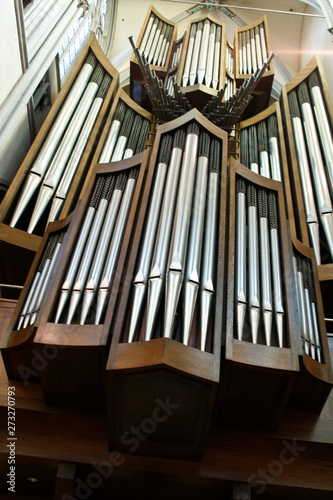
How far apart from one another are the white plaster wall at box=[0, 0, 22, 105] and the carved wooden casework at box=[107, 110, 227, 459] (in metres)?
3.16

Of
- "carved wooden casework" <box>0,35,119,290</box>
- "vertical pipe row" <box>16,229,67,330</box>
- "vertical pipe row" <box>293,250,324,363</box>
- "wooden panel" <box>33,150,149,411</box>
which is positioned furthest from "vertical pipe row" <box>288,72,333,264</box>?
"carved wooden casework" <box>0,35,119,290</box>

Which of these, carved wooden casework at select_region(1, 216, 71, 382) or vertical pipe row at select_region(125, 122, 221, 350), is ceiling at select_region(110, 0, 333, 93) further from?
carved wooden casework at select_region(1, 216, 71, 382)

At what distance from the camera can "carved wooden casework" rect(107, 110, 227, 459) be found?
2.99 meters

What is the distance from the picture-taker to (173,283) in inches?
138

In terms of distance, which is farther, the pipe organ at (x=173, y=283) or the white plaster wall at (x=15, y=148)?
the white plaster wall at (x=15, y=148)

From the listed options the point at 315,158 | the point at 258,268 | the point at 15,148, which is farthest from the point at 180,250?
the point at 315,158

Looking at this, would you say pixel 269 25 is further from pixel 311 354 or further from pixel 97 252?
pixel 311 354

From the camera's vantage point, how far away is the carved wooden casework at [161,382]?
2990 millimetres

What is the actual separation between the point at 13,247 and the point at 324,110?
190 inches

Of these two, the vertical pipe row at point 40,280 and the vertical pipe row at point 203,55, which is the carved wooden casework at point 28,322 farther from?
the vertical pipe row at point 203,55

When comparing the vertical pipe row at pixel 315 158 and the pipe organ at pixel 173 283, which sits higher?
the vertical pipe row at pixel 315 158

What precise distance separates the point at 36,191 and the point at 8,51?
5.46ft

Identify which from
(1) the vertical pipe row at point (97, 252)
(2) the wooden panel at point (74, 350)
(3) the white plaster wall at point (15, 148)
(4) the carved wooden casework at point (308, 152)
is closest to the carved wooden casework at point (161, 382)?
(2) the wooden panel at point (74, 350)

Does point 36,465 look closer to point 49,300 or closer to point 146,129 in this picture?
point 49,300
